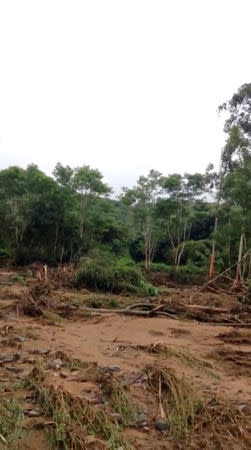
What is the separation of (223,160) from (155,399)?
2000cm

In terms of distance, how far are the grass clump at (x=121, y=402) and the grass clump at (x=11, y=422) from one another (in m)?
0.86

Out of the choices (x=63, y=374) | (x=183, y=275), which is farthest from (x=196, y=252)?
(x=63, y=374)

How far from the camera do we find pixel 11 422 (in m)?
3.47

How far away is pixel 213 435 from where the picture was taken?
12.1 ft

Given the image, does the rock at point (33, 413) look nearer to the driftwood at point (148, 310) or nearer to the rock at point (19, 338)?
the rock at point (19, 338)

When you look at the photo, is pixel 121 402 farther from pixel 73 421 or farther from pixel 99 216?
pixel 99 216

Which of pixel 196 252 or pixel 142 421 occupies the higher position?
pixel 196 252

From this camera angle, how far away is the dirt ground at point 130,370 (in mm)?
3623

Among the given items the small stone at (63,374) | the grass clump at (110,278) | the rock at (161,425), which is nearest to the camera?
the rock at (161,425)

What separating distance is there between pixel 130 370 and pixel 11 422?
2.18 m

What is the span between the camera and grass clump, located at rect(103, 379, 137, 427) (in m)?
3.89

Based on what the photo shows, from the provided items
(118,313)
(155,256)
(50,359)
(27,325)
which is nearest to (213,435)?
(50,359)

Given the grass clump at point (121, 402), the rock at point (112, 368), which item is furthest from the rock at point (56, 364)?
the grass clump at point (121, 402)

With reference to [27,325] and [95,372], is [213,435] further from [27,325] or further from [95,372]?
[27,325]
